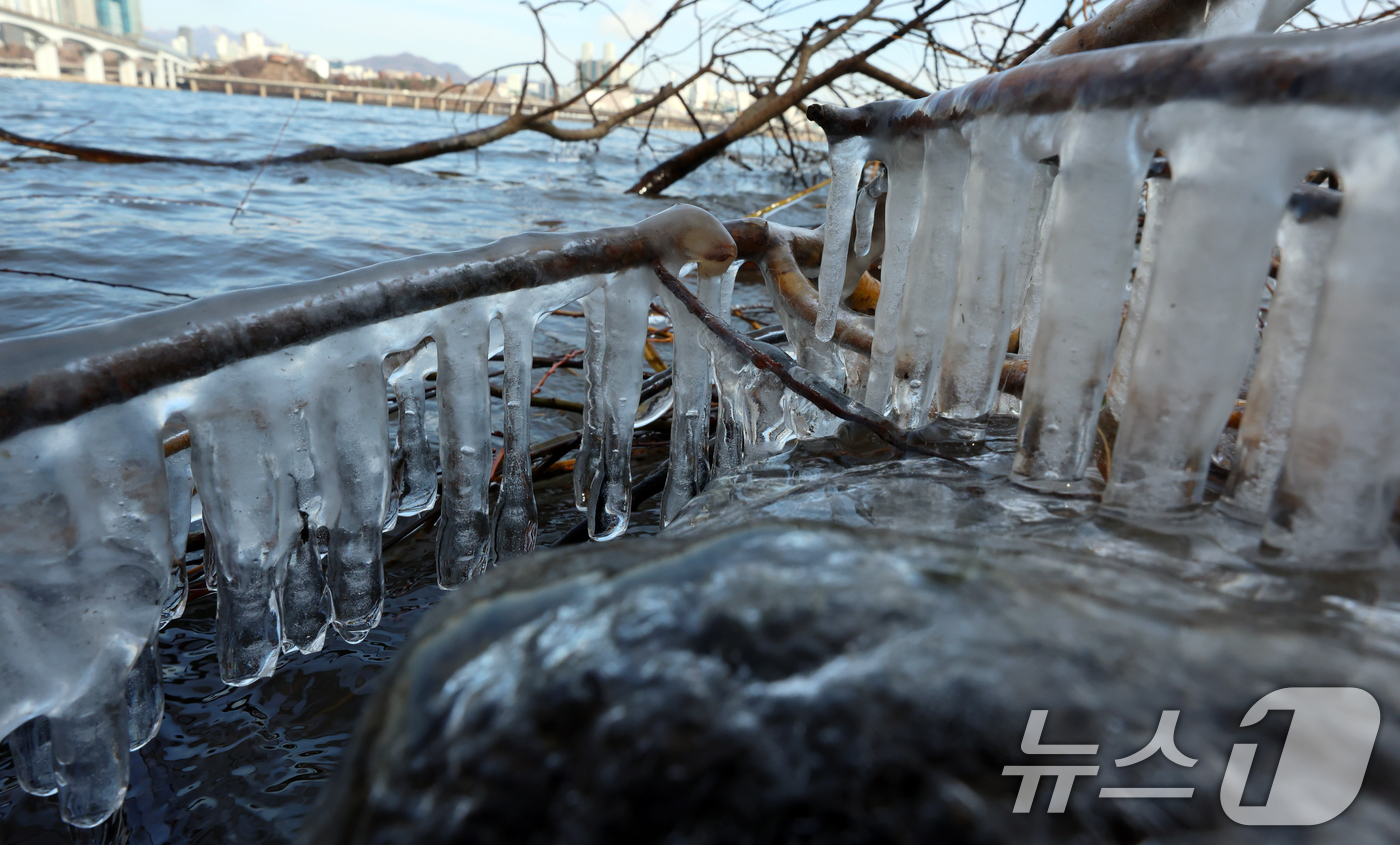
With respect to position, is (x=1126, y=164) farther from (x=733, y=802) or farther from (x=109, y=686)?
(x=109, y=686)

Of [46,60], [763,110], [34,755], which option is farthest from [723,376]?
[46,60]

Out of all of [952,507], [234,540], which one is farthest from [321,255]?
[952,507]

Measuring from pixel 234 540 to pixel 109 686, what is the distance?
25 centimetres

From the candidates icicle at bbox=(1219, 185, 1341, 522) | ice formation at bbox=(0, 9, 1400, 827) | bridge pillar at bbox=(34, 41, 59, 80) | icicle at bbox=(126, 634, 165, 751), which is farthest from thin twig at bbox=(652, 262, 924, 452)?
bridge pillar at bbox=(34, 41, 59, 80)

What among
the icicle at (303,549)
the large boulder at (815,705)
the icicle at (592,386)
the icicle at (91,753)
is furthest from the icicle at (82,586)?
the icicle at (592,386)

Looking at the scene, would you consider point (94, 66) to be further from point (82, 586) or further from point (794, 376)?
point (794, 376)

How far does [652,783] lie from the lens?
60cm

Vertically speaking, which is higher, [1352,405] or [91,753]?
[1352,405]

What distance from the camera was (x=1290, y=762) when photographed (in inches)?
24.8

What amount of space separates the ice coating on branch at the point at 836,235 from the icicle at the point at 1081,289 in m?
0.78

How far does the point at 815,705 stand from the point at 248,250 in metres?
5.81

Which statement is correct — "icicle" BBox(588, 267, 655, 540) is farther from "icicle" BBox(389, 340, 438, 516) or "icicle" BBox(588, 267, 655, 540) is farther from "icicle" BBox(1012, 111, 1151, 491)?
"icicle" BBox(1012, 111, 1151, 491)

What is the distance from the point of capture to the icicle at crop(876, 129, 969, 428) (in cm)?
147

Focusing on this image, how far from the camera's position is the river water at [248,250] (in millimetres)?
1354
